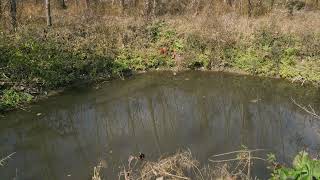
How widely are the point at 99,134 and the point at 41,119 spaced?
6.37 feet

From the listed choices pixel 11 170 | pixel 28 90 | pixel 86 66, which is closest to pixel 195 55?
pixel 86 66

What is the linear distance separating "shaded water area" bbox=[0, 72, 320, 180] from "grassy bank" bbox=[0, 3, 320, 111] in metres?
0.74

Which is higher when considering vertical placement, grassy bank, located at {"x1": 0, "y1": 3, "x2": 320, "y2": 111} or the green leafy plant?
the green leafy plant

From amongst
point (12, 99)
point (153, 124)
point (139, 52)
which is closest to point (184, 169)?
point (153, 124)

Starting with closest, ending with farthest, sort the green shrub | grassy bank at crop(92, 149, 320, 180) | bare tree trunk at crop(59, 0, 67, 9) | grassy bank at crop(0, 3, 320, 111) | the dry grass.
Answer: grassy bank at crop(92, 149, 320, 180) < the dry grass < the green shrub < grassy bank at crop(0, 3, 320, 111) < bare tree trunk at crop(59, 0, 67, 9)

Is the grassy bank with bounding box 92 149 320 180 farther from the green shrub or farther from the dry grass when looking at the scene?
the green shrub

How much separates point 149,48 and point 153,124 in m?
5.75

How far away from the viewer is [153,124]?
1045 centimetres

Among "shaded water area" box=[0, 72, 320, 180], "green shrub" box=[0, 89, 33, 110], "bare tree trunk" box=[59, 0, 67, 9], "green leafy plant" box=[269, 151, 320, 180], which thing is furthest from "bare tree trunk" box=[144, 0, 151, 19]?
"green leafy plant" box=[269, 151, 320, 180]

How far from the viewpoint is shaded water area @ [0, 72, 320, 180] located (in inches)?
343

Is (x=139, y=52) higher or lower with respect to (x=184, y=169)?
higher

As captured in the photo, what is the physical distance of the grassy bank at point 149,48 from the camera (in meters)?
12.9

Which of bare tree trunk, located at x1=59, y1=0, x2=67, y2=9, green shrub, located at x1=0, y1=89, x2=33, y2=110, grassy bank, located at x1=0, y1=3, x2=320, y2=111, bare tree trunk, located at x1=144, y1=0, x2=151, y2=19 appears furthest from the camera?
bare tree trunk, located at x1=59, y1=0, x2=67, y2=9

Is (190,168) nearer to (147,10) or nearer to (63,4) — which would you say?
(147,10)
